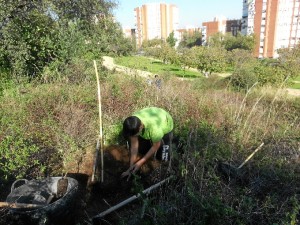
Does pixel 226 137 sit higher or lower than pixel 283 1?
lower

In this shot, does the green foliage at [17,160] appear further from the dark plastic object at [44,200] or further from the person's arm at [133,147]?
the person's arm at [133,147]

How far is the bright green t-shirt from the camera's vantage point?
2.96 meters

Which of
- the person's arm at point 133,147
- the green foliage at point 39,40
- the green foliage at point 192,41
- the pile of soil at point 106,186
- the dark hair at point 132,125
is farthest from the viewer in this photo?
the green foliage at point 192,41

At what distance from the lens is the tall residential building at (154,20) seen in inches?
2977

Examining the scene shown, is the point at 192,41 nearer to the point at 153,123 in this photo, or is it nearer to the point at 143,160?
the point at 153,123

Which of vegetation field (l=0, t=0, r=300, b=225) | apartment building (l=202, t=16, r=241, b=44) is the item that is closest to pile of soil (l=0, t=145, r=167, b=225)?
vegetation field (l=0, t=0, r=300, b=225)

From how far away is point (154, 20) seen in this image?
256 feet

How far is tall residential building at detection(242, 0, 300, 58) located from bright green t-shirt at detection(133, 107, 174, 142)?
53.1 meters

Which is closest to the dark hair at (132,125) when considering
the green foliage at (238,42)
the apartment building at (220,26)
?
the green foliage at (238,42)

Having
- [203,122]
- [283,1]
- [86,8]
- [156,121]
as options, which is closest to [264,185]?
[156,121]

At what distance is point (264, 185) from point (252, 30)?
56824 millimetres

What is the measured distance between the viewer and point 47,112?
462 centimetres

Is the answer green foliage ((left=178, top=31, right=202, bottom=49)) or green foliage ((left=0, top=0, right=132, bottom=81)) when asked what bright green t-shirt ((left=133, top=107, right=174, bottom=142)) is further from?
green foliage ((left=178, top=31, right=202, bottom=49))

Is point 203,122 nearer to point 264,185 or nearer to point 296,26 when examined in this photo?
point 264,185
